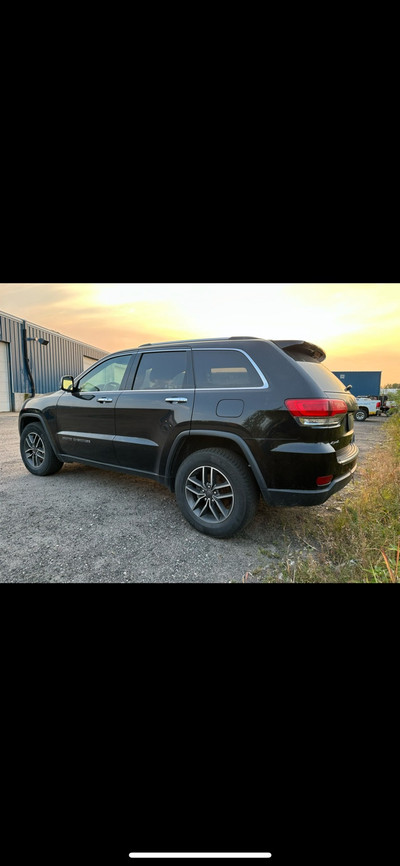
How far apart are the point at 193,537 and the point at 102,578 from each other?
0.83m

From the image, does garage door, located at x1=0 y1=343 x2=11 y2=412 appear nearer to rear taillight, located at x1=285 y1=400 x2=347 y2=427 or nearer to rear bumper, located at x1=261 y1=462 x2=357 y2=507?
rear bumper, located at x1=261 y1=462 x2=357 y2=507

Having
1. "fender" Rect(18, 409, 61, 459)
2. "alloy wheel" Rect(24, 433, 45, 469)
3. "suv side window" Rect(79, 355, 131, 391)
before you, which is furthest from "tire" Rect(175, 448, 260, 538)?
"alloy wheel" Rect(24, 433, 45, 469)

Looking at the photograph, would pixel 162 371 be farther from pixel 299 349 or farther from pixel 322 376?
pixel 322 376

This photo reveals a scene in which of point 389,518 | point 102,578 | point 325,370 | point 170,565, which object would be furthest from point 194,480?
point 389,518

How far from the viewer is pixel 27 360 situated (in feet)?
45.8

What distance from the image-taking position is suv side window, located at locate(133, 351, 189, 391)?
302 centimetres

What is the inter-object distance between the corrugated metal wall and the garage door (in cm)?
22

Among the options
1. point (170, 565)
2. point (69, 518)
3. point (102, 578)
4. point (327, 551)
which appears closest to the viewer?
point (102, 578)

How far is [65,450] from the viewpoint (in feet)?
12.9

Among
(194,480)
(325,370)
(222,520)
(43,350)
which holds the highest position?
(43,350)

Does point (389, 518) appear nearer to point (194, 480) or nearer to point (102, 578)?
point (194, 480)

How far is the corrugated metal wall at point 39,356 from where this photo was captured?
1323 centimetres

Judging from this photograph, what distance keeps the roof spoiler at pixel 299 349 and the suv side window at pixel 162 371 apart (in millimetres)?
887

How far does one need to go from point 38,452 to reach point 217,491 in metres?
2.87
